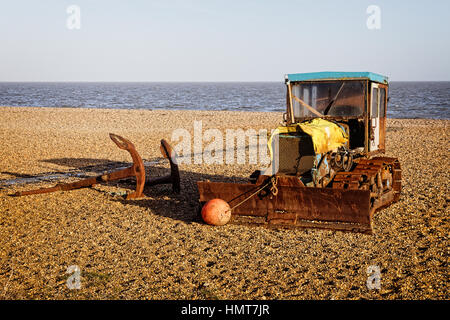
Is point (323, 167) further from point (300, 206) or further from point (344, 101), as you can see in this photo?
point (344, 101)

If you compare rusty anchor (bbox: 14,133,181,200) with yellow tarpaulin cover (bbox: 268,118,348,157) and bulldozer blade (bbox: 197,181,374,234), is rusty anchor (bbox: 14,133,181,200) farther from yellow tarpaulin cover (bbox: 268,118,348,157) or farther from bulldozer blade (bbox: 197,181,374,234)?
yellow tarpaulin cover (bbox: 268,118,348,157)

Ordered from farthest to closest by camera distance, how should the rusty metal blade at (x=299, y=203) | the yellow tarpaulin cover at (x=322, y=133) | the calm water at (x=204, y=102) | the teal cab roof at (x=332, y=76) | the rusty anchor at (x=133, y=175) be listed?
the calm water at (x=204, y=102)
the rusty anchor at (x=133, y=175)
the teal cab roof at (x=332, y=76)
the yellow tarpaulin cover at (x=322, y=133)
the rusty metal blade at (x=299, y=203)

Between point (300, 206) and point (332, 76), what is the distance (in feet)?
9.89

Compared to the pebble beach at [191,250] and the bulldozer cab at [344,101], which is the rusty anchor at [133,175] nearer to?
the pebble beach at [191,250]

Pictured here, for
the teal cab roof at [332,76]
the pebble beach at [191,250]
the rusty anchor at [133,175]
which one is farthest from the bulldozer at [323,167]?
the rusty anchor at [133,175]

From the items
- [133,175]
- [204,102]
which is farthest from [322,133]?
[204,102]

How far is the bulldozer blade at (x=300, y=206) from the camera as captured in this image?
7.52m

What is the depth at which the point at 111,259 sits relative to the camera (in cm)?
678

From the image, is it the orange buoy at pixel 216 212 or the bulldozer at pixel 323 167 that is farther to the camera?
the orange buoy at pixel 216 212

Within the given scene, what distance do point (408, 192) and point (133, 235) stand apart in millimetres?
6624

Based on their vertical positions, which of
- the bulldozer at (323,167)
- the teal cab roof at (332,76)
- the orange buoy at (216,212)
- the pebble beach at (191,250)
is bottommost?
the pebble beach at (191,250)

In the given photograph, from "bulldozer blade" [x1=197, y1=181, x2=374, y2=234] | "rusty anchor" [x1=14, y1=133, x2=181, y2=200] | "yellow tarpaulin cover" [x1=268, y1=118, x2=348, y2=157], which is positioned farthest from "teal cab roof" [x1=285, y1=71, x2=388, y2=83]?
"rusty anchor" [x1=14, y1=133, x2=181, y2=200]

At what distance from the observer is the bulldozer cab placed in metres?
9.06
